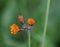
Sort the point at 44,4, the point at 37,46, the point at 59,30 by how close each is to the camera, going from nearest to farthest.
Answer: the point at 37,46 → the point at 59,30 → the point at 44,4

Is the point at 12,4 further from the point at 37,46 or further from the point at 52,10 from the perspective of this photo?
the point at 37,46

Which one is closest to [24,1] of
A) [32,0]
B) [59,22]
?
[32,0]

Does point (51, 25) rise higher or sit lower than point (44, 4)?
lower

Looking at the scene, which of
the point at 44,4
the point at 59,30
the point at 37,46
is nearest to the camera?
the point at 37,46

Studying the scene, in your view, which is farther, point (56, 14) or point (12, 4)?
point (12, 4)

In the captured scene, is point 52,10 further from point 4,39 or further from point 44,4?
point 4,39

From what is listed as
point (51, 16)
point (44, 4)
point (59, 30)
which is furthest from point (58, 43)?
point (44, 4)

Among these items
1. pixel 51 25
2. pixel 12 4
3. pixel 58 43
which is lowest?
pixel 58 43
